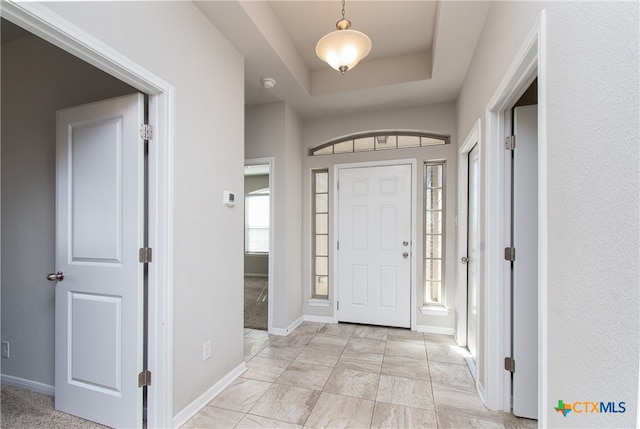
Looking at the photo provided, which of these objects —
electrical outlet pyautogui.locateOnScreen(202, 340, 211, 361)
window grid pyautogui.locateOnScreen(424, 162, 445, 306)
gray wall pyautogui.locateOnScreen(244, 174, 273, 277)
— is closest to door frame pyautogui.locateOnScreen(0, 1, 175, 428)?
electrical outlet pyautogui.locateOnScreen(202, 340, 211, 361)

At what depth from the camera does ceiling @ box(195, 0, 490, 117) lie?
2.04 meters

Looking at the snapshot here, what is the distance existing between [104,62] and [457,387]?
3.14 meters

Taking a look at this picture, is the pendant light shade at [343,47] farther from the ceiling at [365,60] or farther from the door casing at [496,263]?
the door casing at [496,263]

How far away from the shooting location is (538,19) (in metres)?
1.15

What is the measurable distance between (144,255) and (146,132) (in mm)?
745

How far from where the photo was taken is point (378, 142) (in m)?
3.67

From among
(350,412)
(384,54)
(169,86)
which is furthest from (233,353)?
(384,54)

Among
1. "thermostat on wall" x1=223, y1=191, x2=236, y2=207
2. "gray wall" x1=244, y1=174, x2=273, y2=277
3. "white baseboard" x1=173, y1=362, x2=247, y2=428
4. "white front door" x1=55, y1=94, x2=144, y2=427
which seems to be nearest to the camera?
"white front door" x1=55, y1=94, x2=144, y2=427

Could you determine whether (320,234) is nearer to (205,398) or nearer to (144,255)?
(205,398)

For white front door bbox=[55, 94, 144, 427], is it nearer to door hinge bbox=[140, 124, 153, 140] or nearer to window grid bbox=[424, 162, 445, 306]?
door hinge bbox=[140, 124, 153, 140]

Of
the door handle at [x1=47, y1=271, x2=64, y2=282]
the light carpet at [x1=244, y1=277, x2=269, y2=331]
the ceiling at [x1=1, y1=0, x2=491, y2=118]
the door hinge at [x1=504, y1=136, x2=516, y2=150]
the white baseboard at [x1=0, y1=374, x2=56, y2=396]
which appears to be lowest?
the light carpet at [x1=244, y1=277, x2=269, y2=331]

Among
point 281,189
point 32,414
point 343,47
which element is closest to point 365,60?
point 343,47

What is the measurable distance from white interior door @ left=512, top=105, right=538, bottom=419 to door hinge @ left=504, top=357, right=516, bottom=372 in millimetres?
17

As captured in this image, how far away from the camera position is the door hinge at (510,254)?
181 cm
